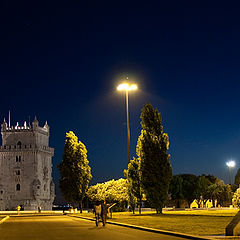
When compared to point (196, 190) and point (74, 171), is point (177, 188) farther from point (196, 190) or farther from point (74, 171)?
point (74, 171)

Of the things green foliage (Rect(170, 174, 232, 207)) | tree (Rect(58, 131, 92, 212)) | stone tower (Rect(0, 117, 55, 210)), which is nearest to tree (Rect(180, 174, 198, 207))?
green foliage (Rect(170, 174, 232, 207))

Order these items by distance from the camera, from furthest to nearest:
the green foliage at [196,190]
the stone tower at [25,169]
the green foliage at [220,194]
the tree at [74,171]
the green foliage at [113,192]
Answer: the stone tower at [25,169] < the green foliage at [196,190] < the green foliage at [220,194] < the tree at [74,171] < the green foliage at [113,192]

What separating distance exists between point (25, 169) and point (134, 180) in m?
87.1

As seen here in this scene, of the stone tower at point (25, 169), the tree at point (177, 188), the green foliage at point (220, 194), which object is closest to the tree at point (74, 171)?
the green foliage at point (220, 194)

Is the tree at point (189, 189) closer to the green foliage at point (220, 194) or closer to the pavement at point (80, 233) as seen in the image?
the green foliage at point (220, 194)

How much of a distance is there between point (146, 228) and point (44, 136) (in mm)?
114255

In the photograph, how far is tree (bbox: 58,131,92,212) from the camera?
190ft

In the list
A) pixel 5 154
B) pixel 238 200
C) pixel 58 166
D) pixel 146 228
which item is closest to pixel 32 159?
pixel 5 154

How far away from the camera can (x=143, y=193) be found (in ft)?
133

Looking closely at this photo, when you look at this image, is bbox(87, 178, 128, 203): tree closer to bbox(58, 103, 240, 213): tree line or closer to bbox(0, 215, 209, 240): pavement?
bbox(58, 103, 240, 213): tree line

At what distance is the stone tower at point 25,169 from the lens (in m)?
121

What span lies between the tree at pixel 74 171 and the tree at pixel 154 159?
18307 millimetres

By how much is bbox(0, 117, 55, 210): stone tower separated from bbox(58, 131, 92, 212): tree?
208 ft

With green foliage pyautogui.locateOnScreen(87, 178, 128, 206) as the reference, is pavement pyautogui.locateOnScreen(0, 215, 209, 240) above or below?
below
